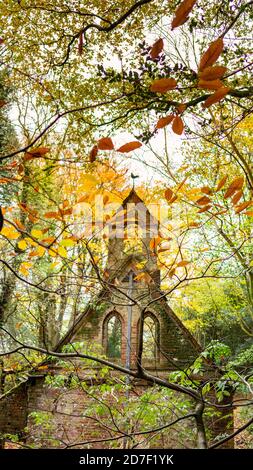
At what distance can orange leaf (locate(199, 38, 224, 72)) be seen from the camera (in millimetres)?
1104

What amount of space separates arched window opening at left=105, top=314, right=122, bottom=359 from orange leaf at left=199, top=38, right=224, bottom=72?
399 inches

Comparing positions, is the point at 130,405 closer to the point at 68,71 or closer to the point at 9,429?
the point at 68,71

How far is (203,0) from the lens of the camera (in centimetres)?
440

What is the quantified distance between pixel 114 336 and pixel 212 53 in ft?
35.2

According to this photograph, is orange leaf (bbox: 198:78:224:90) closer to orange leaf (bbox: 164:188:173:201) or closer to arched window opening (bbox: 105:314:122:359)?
orange leaf (bbox: 164:188:173:201)

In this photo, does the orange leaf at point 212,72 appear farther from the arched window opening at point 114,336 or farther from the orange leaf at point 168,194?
the arched window opening at point 114,336

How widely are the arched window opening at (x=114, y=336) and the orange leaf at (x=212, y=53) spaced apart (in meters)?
10.1

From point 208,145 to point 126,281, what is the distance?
452 centimetres

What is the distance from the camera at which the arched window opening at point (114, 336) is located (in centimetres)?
1088

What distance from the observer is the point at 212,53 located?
1114 mm

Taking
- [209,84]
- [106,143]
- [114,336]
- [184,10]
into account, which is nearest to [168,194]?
[106,143]

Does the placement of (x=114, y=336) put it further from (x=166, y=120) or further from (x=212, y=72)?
(x=212, y=72)
